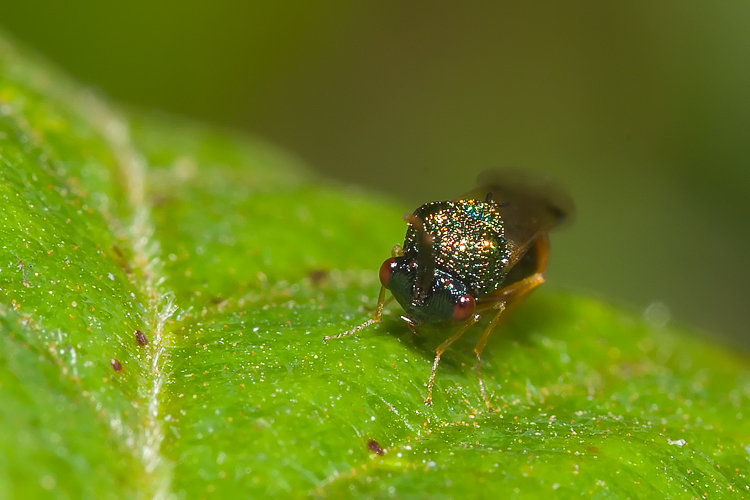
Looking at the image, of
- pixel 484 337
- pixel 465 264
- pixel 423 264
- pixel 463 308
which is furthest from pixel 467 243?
pixel 484 337

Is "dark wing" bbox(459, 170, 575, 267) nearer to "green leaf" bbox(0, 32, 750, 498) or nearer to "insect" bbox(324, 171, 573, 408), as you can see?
"insect" bbox(324, 171, 573, 408)

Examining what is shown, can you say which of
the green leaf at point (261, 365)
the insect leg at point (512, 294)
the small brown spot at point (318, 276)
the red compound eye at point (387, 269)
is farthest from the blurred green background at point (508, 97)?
the red compound eye at point (387, 269)

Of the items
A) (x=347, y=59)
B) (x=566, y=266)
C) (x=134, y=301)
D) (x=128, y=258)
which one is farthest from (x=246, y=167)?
(x=347, y=59)

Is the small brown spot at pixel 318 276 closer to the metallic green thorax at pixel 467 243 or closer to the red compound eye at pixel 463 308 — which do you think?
the metallic green thorax at pixel 467 243

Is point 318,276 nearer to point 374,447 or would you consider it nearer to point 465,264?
point 465,264

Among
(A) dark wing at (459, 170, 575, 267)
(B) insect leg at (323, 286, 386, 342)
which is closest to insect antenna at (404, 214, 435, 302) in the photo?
(B) insect leg at (323, 286, 386, 342)
